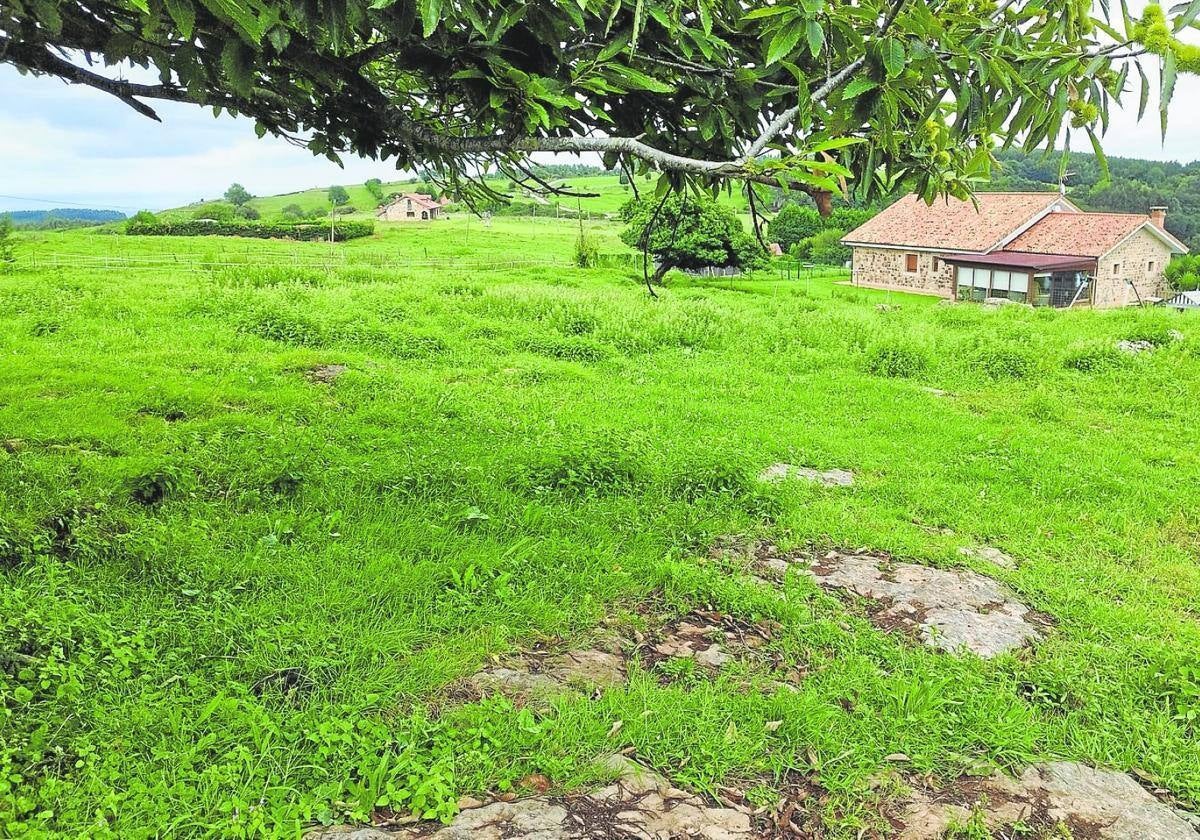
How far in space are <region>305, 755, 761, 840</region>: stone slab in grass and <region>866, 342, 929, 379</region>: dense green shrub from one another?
32.3 ft

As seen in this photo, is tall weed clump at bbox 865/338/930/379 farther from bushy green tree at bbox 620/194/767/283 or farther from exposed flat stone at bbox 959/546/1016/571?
bushy green tree at bbox 620/194/767/283

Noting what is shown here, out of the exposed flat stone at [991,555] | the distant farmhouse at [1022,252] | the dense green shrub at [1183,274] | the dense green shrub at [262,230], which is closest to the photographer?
the exposed flat stone at [991,555]

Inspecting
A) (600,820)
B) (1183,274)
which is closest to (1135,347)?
(600,820)

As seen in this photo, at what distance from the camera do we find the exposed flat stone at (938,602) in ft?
15.0

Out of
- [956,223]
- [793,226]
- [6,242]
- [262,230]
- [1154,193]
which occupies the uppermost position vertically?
[1154,193]

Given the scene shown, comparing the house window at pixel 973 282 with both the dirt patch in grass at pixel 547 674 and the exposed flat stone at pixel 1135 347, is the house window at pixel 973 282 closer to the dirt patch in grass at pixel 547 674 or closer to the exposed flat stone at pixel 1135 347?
the exposed flat stone at pixel 1135 347

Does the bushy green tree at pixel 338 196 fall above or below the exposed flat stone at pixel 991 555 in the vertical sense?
above

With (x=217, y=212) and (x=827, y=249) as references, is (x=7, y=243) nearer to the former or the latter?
(x=217, y=212)

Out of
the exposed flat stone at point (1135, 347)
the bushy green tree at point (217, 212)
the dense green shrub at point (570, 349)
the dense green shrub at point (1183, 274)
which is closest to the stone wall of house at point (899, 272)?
the dense green shrub at point (1183, 274)

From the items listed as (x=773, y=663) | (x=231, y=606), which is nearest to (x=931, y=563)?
(x=773, y=663)

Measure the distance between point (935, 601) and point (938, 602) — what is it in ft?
0.06

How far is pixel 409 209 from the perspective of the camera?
6719cm

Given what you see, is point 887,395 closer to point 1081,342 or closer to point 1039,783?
point 1081,342

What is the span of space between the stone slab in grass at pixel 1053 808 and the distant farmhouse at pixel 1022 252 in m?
30.3
